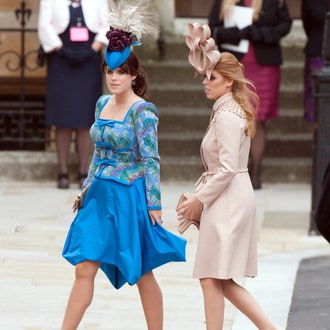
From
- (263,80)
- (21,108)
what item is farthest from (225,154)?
(21,108)

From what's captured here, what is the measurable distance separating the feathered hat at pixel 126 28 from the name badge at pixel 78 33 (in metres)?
5.84

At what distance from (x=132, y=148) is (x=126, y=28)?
1.98ft

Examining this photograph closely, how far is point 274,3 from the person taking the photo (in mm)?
13312

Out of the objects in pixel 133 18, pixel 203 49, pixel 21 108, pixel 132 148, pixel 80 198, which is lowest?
pixel 21 108

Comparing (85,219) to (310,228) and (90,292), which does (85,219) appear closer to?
(90,292)

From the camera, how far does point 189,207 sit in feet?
23.3

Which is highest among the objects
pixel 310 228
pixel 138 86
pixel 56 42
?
pixel 138 86

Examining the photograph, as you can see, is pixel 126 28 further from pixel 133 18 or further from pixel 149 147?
pixel 149 147

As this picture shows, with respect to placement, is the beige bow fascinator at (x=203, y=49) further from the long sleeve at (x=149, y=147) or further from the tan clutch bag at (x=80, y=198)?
the tan clutch bag at (x=80, y=198)

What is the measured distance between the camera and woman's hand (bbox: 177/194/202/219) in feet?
23.2

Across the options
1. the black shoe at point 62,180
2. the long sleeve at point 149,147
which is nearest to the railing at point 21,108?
the black shoe at point 62,180

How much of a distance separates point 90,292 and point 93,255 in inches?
8.2

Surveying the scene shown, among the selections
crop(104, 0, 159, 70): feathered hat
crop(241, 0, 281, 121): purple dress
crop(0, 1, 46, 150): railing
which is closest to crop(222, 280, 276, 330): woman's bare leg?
crop(104, 0, 159, 70): feathered hat

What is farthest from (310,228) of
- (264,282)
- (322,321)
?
(322,321)
